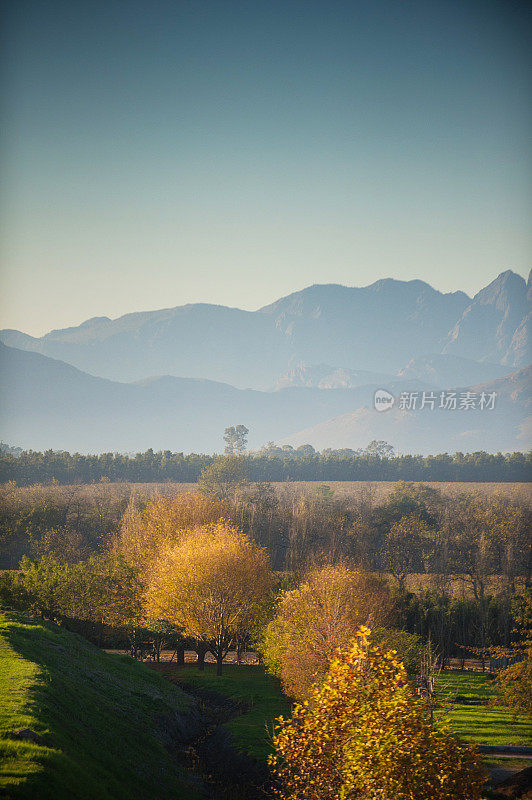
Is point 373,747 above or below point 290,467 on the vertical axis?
below

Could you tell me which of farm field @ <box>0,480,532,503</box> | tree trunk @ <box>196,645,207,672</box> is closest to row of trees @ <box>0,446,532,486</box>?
farm field @ <box>0,480,532,503</box>

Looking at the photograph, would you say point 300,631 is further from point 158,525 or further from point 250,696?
point 158,525

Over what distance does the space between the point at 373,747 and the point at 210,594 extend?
33.5 metres

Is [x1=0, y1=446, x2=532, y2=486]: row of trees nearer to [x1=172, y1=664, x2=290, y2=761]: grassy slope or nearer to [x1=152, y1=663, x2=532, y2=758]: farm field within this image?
[x1=172, y1=664, x2=290, y2=761]: grassy slope

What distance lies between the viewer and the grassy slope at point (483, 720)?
1197 inches

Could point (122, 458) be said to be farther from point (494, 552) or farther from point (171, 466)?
point (494, 552)

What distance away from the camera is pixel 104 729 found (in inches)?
866

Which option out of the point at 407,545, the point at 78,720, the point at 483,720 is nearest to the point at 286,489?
the point at 407,545

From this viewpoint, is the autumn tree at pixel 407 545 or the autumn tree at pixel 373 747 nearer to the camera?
the autumn tree at pixel 373 747

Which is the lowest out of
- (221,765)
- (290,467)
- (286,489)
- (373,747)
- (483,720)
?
(483,720)

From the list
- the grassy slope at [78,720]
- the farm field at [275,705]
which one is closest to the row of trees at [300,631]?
the farm field at [275,705]

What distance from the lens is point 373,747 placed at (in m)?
12.4

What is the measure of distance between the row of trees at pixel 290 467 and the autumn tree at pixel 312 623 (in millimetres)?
91256

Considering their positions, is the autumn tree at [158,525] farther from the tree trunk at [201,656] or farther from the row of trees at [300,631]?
the tree trunk at [201,656]
